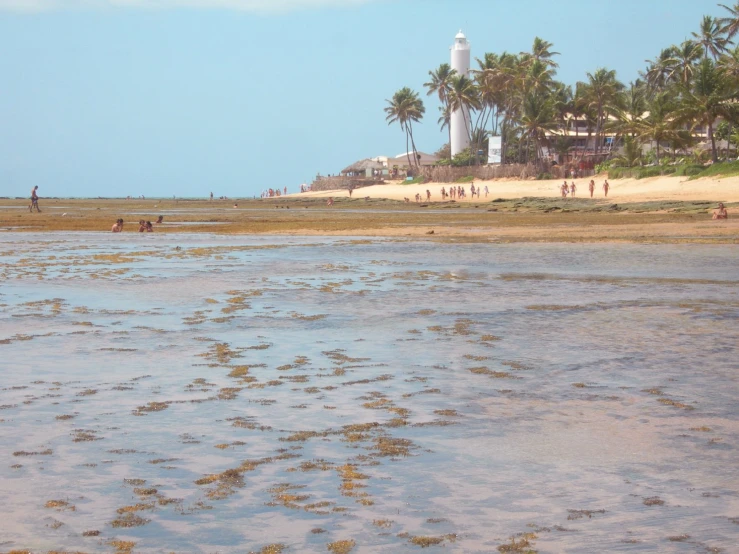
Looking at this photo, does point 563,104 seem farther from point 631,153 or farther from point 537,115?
point 631,153

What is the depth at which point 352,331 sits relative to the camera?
11.1 meters

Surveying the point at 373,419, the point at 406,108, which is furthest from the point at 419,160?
the point at 373,419

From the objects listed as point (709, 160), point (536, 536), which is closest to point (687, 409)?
point (536, 536)

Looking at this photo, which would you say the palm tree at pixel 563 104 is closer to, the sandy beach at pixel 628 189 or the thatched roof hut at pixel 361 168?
the sandy beach at pixel 628 189

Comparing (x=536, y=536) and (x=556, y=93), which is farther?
(x=556, y=93)

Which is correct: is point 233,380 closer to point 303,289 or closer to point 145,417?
point 145,417

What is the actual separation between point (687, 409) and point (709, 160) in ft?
207

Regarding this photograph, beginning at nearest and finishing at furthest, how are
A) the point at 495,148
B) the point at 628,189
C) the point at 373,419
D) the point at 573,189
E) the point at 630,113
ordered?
the point at 373,419 < the point at 628,189 < the point at 573,189 < the point at 630,113 < the point at 495,148

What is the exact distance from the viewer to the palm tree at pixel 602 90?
267 feet

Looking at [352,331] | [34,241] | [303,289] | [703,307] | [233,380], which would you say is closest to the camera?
[233,380]

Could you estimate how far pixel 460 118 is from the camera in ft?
357

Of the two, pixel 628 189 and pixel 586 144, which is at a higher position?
pixel 586 144

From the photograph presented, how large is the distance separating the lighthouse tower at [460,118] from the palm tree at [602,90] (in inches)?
975

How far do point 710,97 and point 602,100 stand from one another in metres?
27.6
